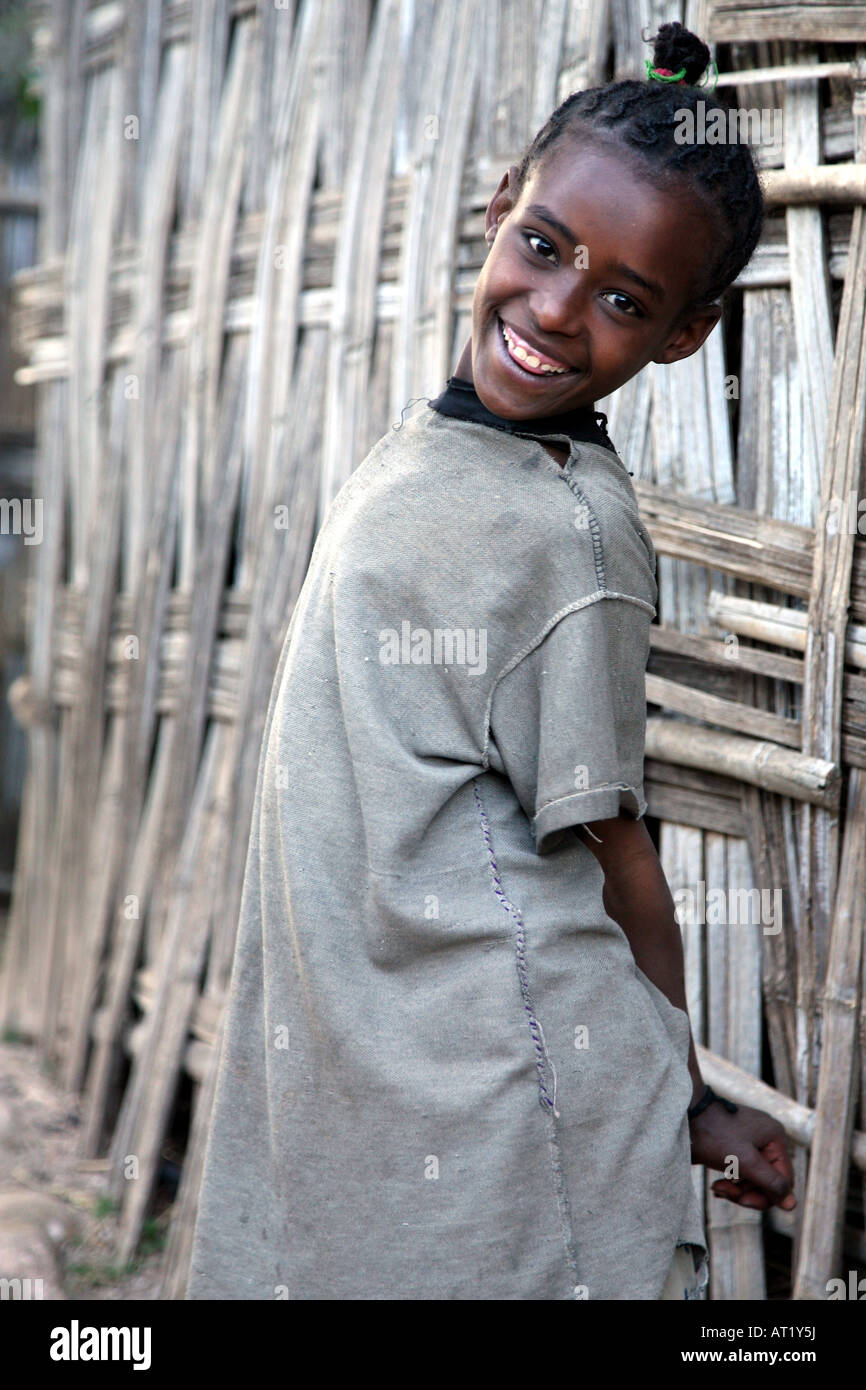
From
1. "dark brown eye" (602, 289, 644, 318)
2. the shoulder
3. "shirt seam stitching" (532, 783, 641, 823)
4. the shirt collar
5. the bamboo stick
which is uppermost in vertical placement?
"dark brown eye" (602, 289, 644, 318)

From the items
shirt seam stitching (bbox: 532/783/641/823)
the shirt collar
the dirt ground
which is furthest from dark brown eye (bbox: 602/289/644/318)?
the dirt ground

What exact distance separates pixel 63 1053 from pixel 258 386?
211 cm

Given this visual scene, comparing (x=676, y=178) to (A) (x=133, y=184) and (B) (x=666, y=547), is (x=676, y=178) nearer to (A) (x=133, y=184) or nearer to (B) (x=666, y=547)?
(B) (x=666, y=547)

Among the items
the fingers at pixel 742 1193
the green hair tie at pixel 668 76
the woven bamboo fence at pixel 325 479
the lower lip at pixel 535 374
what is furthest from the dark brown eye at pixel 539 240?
the fingers at pixel 742 1193

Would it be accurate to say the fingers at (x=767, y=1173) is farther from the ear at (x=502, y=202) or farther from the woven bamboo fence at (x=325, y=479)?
the ear at (x=502, y=202)

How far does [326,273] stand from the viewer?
3.14 meters

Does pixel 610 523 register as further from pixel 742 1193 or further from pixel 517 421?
pixel 742 1193

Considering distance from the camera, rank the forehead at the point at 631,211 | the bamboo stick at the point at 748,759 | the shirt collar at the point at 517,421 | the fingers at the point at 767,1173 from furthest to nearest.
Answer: the bamboo stick at the point at 748,759 < the fingers at the point at 767,1173 < the shirt collar at the point at 517,421 < the forehead at the point at 631,211

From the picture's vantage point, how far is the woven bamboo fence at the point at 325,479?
2.21m

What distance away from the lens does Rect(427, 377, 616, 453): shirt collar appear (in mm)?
1490

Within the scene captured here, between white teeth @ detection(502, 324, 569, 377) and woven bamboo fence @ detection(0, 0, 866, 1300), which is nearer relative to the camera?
white teeth @ detection(502, 324, 569, 377)

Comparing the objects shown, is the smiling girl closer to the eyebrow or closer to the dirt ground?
the eyebrow

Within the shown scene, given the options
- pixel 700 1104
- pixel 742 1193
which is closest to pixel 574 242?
pixel 700 1104

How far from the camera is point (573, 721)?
4.62 feet
